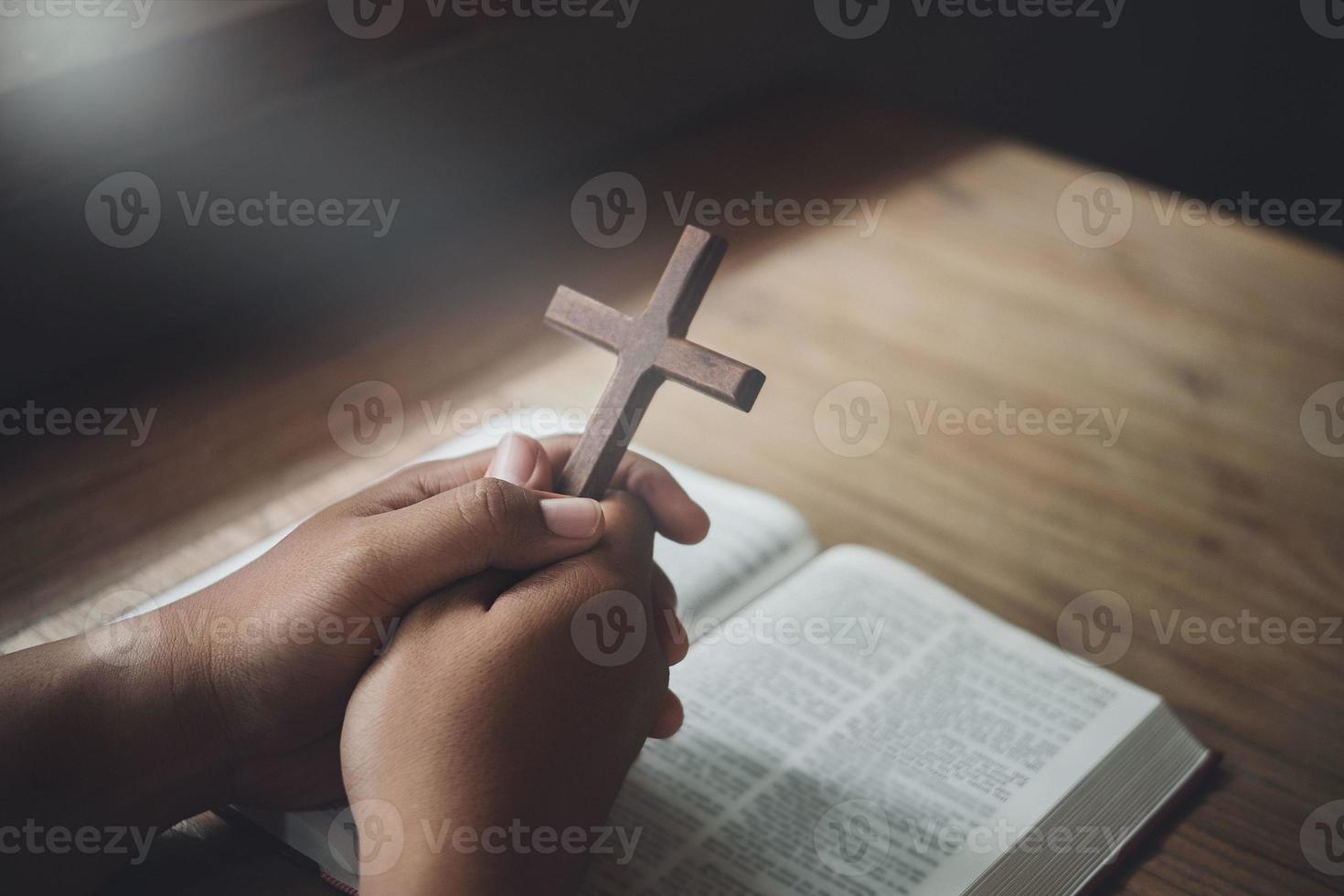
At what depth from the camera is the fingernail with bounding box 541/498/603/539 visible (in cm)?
59

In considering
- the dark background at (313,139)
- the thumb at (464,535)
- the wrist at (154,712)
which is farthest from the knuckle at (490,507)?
the dark background at (313,139)

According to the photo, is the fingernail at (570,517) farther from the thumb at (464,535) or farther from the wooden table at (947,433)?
the wooden table at (947,433)

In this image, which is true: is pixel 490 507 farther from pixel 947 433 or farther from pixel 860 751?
Result: pixel 947 433

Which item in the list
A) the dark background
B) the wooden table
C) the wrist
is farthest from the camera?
the dark background

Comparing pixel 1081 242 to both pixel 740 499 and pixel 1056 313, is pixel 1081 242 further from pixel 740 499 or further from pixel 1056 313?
pixel 740 499

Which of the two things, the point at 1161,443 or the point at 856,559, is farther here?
the point at 1161,443

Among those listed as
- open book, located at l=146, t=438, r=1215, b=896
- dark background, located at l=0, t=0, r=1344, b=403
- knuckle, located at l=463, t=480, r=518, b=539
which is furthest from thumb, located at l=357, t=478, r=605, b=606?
dark background, located at l=0, t=0, r=1344, b=403

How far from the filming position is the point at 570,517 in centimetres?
59

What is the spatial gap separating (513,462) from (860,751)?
0.25 meters

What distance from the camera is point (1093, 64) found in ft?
8.36

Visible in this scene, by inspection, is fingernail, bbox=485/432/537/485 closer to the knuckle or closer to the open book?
the knuckle

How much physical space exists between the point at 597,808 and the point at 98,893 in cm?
23

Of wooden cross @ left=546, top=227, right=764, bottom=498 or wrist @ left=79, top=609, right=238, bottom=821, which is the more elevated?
wooden cross @ left=546, top=227, right=764, bottom=498

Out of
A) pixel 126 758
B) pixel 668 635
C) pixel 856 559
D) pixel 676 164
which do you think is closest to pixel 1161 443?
pixel 856 559
